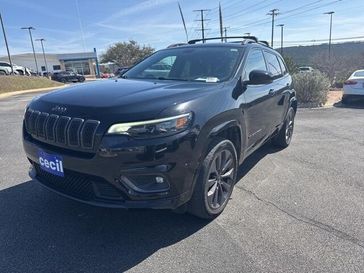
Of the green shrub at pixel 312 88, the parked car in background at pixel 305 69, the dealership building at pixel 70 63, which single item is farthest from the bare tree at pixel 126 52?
the green shrub at pixel 312 88

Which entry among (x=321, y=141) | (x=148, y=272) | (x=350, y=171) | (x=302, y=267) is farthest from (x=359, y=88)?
(x=148, y=272)

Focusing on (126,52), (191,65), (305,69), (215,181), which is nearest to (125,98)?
(215,181)

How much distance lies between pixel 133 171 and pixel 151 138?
30 centimetres

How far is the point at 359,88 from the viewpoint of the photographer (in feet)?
38.7

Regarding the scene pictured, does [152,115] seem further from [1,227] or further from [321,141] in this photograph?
[321,141]

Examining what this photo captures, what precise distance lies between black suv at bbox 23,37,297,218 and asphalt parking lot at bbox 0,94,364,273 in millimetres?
351

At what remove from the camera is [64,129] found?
284 cm

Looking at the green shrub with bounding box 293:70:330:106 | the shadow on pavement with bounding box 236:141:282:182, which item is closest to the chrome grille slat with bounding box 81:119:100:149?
the shadow on pavement with bounding box 236:141:282:182

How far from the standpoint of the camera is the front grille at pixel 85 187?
9.23 ft

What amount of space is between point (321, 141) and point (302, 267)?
14.9ft

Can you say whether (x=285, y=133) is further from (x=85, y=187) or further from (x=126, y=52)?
(x=126, y=52)

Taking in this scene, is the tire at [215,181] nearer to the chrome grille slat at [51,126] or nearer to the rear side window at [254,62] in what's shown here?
the rear side window at [254,62]

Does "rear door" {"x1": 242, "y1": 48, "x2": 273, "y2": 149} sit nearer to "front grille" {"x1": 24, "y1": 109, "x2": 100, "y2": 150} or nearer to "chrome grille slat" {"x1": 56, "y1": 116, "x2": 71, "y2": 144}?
"front grille" {"x1": 24, "y1": 109, "x2": 100, "y2": 150}

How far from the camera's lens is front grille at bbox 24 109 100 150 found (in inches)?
107
